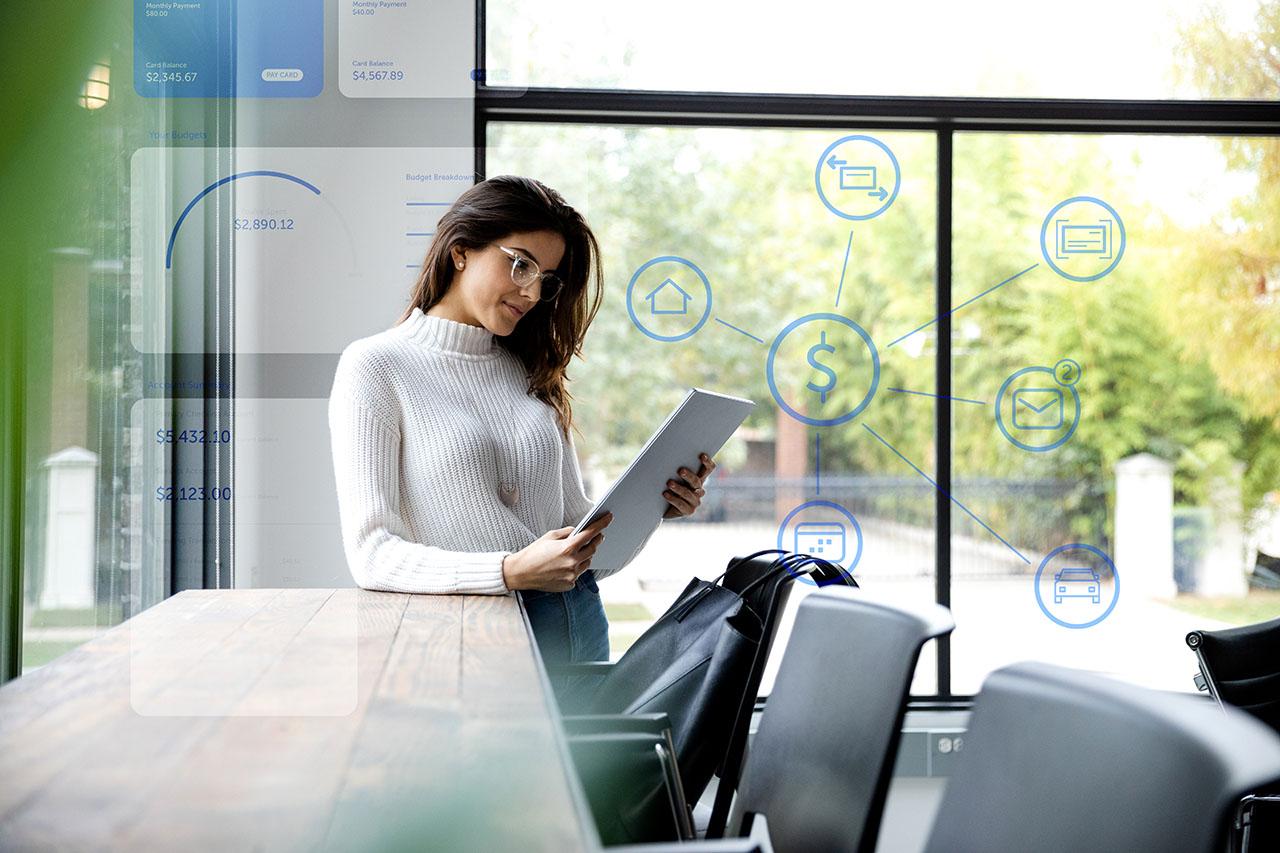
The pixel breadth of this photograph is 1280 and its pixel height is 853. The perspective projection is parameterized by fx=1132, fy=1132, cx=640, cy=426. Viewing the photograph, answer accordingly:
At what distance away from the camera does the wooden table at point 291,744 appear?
0.83 m

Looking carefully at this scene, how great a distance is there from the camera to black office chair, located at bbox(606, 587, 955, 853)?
1.38m

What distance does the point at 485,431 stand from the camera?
2143 millimetres

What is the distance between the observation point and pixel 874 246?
352 cm

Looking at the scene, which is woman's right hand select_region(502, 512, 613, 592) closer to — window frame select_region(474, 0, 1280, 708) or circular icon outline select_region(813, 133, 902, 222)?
window frame select_region(474, 0, 1280, 708)

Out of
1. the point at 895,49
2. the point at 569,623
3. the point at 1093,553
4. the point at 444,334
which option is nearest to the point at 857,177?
the point at 895,49

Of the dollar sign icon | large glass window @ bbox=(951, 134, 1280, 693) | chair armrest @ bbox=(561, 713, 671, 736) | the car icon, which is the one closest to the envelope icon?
large glass window @ bbox=(951, 134, 1280, 693)

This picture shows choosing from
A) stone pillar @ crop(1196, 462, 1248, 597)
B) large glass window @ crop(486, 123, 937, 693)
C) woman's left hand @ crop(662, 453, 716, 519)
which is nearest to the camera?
woman's left hand @ crop(662, 453, 716, 519)

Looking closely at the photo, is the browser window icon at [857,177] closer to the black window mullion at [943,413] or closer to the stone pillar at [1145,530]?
the black window mullion at [943,413]

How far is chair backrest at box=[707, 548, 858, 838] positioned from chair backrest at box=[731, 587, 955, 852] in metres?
0.06

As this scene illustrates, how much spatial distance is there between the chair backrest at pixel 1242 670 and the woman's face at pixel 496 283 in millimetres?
1612

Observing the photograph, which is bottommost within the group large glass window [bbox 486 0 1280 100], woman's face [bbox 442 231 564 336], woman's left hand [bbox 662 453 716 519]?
woman's left hand [bbox 662 453 716 519]

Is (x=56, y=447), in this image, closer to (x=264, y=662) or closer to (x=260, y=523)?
(x=264, y=662)

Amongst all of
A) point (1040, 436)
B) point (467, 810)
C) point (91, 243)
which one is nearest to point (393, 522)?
point (91, 243)

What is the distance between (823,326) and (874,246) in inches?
11.7
